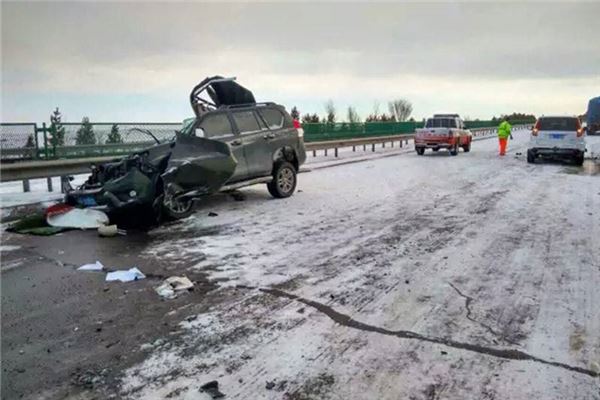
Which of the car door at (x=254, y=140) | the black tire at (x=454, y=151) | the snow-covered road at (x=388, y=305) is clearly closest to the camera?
the snow-covered road at (x=388, y=305)

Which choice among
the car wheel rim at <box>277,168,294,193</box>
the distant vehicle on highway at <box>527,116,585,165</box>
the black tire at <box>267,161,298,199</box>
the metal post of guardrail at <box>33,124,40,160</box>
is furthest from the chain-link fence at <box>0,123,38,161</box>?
the distant vehicle on highway at <box>527,116,585,165</box>

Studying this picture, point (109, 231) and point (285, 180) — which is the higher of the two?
point (285, 180)

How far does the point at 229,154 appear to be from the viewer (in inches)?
362

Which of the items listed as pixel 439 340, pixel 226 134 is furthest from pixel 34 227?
pixel 439 340

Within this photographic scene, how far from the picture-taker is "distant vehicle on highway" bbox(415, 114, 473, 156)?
2452 cm

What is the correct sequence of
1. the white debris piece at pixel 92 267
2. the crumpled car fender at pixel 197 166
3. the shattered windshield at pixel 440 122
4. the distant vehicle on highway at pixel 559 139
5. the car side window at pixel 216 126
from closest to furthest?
1. the white debris piece at pixel 92 267
2. the crumpled car fender at pixel 197 166
3. the car side window at pixel 216 126
4. the distant vehicle on highway at pixel 559 139
5. the shattered windshield at pixel 440 122

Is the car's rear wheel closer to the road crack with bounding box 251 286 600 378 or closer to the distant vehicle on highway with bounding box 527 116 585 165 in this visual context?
the road crack with bounding box 251 286 600 378

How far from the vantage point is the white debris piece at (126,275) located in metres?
5.70

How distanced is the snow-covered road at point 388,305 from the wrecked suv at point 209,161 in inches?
26.5

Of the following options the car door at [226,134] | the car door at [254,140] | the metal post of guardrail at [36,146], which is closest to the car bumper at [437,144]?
the car door at [254,140]

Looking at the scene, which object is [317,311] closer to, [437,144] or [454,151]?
[437,144]

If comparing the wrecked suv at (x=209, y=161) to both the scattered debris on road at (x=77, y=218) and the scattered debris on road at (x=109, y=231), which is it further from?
the scattered debris on road at (x=109, y=231)

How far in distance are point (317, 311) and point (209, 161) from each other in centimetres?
478

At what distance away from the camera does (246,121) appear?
34.6 feet
